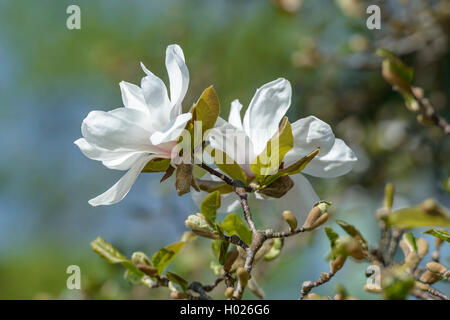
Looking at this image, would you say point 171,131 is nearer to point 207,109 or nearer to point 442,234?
point 207,109

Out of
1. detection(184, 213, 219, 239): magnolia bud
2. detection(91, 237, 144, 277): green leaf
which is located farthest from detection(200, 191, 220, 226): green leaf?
detection(91, 237, 144, 277): green leaf

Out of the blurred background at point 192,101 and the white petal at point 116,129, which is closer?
the white petal at point 116,129

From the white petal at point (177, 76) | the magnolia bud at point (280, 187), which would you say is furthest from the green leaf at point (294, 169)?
the white petal at point (177, 76)

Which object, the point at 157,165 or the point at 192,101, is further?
the point at 192,101

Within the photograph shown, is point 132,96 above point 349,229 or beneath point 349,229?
A: above

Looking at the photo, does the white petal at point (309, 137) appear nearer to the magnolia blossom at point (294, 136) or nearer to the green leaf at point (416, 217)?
the magnolia blossom at point (294, 136)

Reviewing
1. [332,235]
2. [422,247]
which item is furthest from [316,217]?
[422,247]

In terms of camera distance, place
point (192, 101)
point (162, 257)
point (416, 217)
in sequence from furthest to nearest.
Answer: point (192, 101), point (162, 257), point (416, 217)

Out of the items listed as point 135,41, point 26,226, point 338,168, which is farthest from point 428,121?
point 26,226
